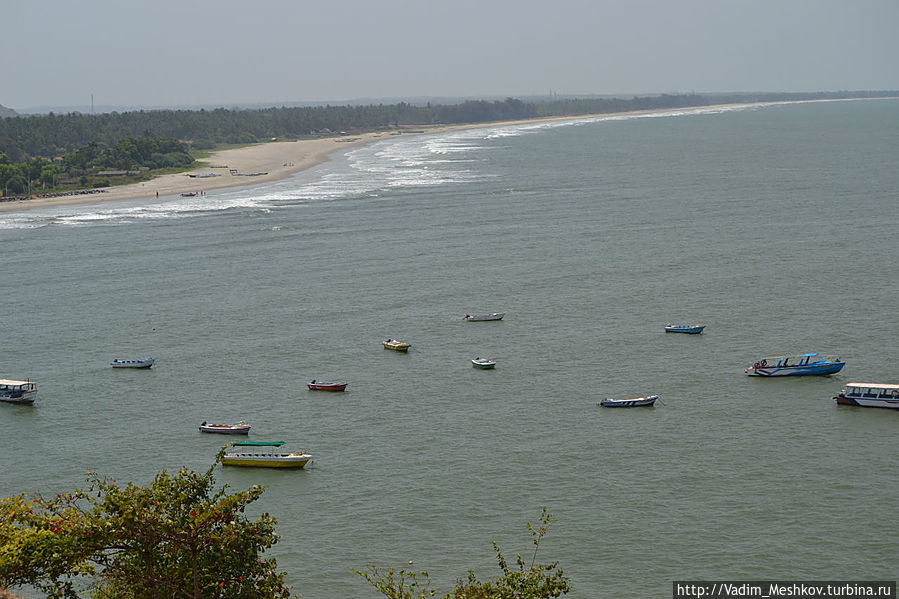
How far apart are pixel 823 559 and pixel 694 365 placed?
24.8 m

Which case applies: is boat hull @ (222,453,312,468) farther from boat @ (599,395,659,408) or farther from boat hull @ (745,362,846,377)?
boat hull @ (745,362,846,377)

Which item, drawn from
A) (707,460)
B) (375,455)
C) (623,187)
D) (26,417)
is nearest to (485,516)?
(375,455)

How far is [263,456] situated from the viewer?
50906 mm

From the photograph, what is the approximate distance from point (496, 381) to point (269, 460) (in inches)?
712

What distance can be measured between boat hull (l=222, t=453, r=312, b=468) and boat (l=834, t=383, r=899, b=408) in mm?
33763

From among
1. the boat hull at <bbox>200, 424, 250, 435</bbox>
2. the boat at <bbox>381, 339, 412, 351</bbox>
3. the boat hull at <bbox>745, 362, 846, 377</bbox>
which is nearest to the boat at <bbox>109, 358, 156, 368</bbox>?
the boat hull at <bbox>200, 424, 250, 435</bbox>

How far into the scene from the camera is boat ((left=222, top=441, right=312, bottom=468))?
5066 centimetres

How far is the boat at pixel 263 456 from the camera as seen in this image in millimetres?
50656

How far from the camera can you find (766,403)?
5841 centimetres

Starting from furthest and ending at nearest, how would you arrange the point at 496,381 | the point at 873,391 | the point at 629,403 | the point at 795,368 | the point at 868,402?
the point at 496,381 → the point at 795,368 → the point at 629,403 → the point at 868,402 → the point at 873,391

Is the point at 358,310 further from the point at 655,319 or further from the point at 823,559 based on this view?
the point at 823,559

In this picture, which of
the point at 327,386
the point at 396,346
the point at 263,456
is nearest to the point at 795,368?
the point at 396,346

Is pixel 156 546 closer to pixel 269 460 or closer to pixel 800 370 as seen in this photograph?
pixel 269 460

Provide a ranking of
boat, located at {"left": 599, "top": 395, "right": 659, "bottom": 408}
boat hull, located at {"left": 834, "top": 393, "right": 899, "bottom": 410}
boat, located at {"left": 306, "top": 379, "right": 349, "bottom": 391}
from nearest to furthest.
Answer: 1. boat hull, located at {"left": 834, "top": 393, "right": 899, "bottom": 410}
2. boat, located at {"left": 599, "top": 395, "right": 659, "bottom": 408}
3. boat, located at {"left": 306, "top": 379, "right": 349, "bottom": 391}
